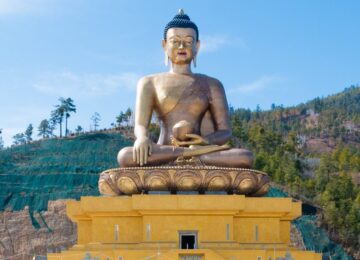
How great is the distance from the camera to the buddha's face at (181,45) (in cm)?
1673

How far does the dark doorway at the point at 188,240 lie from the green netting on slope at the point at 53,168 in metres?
22.6

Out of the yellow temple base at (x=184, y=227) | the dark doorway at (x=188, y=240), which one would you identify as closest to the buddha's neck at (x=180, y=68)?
the yellow temple base at (x=184, y=227)

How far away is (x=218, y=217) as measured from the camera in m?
14.5

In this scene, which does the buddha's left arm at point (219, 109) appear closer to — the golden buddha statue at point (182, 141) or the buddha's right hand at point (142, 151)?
the golden buddha statue at point (182, 141)

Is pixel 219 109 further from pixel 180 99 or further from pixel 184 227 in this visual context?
pixel 184 227

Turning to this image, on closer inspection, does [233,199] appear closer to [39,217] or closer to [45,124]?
[39,217]

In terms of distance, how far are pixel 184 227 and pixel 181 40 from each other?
4294 millimetres

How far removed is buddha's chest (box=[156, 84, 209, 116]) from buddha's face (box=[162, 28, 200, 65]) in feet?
2.36

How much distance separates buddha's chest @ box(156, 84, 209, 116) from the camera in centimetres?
1619

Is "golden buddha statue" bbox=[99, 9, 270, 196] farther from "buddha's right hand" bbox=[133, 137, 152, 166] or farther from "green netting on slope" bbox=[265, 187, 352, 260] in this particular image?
"green netting on slope" bbox=[265, 187, 352, 260]

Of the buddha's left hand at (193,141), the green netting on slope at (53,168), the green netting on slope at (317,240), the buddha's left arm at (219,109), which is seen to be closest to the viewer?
the buddha's left hand at (193,141)

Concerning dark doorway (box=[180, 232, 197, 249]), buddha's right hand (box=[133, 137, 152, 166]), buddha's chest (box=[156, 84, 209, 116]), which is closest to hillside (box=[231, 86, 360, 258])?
buddha's chest (box=[156, 84, 209, 116])

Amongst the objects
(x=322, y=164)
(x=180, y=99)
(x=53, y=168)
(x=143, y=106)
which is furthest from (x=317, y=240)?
(x=143, y=106)

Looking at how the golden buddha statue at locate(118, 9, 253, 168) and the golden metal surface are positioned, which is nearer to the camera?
the golden metal surface
